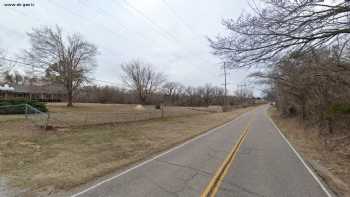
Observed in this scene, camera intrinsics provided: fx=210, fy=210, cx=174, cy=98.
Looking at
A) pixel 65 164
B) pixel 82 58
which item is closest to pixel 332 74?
pixel 65 164

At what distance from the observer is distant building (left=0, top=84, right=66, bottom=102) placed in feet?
147

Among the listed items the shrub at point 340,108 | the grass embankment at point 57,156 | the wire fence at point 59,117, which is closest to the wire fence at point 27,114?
the wire fence at point 59,117

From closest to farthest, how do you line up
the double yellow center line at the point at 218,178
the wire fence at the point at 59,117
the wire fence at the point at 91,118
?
the double yellow center line at the point at 218,178
the wire fence at the point at 59,117
the wire fence at the point at 91,118

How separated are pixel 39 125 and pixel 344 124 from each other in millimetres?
20054

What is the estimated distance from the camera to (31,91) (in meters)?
51.5

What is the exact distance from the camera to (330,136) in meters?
14.0

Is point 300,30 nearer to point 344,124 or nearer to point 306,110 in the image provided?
point 344,124

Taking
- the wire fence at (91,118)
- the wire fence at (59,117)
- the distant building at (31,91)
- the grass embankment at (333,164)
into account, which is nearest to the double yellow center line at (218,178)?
the grass embankment at (333,164)

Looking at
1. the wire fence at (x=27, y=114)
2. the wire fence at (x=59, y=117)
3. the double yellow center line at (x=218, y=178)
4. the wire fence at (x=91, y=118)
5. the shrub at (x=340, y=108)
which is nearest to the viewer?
the double yellow center line at (x=218, y=178)

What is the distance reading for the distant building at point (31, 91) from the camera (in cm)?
4481

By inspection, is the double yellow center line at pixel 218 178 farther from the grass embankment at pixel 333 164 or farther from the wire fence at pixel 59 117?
the wire fence at pixel 59 117

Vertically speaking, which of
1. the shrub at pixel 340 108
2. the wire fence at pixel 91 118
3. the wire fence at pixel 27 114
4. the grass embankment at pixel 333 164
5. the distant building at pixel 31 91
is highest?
the distant building at pixel 31 91

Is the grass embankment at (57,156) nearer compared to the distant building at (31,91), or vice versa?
the grass embankment at (57,156)

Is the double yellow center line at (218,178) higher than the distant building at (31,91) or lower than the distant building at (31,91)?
lower
